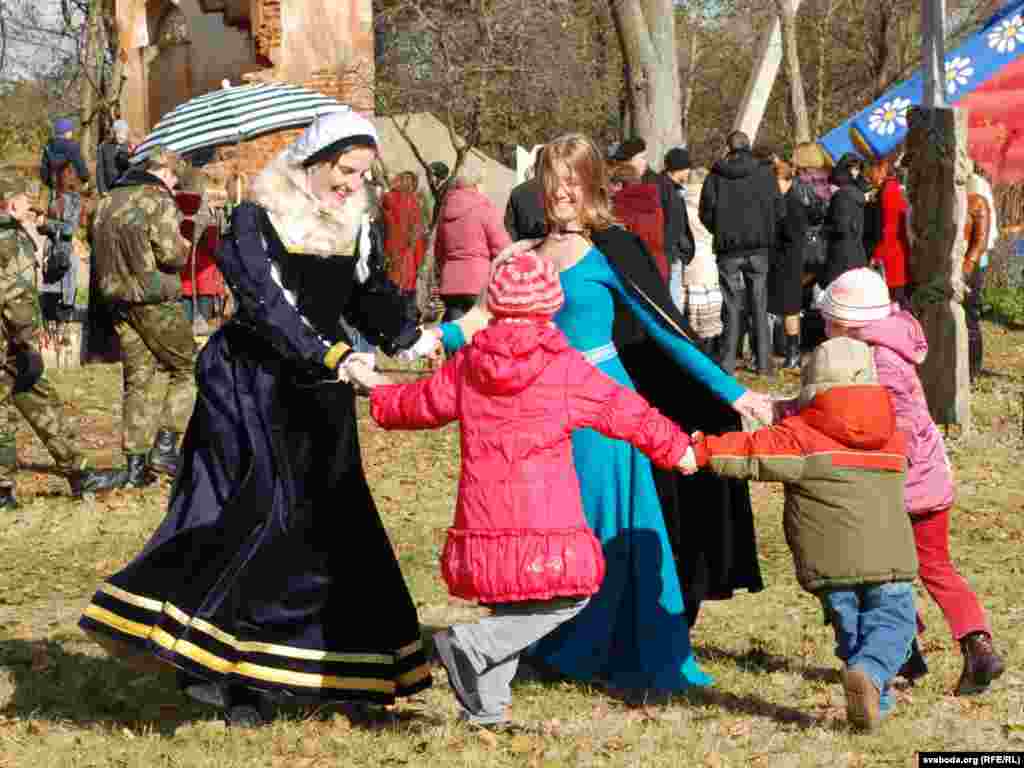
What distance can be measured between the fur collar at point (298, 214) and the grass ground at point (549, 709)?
1.53m

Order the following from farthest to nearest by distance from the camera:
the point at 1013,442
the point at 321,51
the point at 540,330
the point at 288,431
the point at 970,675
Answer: the point at 321,51 < the point at 1013,442 < the point at 970,675 < the point at 288,431 < the point at 540,330

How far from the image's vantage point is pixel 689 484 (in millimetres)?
6703

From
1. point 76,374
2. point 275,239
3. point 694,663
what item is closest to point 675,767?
point 694,663

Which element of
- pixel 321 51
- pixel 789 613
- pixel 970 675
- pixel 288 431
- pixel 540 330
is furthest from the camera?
pixel 321 51

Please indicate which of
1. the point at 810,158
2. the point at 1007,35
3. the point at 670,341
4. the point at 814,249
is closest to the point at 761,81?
the point at 1007,35

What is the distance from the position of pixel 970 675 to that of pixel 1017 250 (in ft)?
57.1

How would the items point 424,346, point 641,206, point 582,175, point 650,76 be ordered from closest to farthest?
point 582,175 → point 424,346 → point 641,206 → point 650,76

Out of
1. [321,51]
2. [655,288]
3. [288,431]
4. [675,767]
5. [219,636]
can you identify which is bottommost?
[675,767]

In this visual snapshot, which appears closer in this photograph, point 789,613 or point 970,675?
point 970,675

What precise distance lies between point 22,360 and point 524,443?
6068 mm

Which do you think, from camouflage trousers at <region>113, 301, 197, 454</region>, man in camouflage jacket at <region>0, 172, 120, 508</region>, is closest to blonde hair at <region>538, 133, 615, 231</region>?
man in camouflage jacket at <region>0, 172, 120, 508</region>

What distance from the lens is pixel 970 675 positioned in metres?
6.34

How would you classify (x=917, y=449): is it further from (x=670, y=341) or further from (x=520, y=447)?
(x=520, y=447)

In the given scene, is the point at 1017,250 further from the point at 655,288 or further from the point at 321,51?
the point at 655,288
